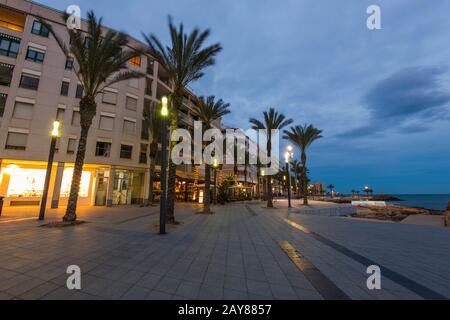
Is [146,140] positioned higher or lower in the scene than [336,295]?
higher

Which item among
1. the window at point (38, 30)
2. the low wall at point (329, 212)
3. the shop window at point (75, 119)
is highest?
the window at point (38, 30)

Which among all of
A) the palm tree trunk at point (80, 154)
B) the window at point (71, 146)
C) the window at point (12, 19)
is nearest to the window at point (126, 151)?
the window at point (71, 146)

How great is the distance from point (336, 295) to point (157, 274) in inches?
143

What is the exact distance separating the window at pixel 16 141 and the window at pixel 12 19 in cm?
1124

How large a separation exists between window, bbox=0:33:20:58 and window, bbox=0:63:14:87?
123cm

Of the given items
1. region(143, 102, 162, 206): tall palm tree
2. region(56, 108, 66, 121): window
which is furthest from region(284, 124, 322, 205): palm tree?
region(56, 108, 66, 121): window

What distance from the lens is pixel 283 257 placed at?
18.3 ft

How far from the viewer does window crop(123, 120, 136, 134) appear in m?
22.6

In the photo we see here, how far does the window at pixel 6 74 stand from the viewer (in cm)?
1812

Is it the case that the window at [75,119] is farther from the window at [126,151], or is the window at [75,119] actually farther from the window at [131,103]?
the window at [131,103]

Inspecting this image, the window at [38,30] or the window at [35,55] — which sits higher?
the window at [38,30]

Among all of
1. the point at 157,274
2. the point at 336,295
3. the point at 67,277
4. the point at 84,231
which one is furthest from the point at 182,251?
the point at 84,231

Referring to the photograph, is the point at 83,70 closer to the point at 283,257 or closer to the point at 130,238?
the point at 130,238

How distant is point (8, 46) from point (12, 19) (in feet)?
10.5
